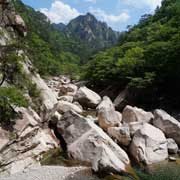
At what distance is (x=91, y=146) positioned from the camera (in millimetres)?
16266

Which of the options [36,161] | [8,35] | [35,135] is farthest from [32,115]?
[8,35]

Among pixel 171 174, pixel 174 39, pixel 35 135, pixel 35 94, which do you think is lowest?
pixel 171 174

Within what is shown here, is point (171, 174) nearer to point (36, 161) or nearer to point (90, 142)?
point (90, 142)

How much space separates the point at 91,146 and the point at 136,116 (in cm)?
692

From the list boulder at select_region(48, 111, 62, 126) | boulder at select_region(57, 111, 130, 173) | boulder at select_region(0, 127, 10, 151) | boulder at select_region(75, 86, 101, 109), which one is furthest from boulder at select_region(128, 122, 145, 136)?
boulder at select_region(75, 86, 101, 109)

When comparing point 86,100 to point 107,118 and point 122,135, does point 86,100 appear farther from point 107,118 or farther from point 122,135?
point 122,135

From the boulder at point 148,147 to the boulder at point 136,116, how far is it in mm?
3515

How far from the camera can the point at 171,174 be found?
1424cm

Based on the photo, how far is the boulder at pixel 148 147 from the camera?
1675cm

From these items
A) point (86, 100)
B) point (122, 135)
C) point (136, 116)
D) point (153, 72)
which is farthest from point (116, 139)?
point (153, 72)

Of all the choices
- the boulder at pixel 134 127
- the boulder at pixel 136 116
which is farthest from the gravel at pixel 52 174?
the boulder at pixel 136 116

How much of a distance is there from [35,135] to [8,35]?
9872mm

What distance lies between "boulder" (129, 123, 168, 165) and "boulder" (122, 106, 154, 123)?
3.52 metres

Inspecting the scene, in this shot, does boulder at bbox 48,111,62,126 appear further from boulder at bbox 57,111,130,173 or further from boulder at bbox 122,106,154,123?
boulder at bbox 122,106,154,123
